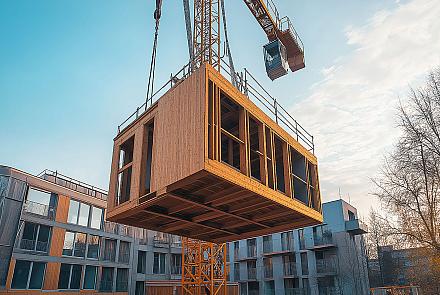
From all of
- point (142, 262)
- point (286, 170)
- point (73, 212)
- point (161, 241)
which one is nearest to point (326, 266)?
point (161, 241)

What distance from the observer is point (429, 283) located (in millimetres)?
28984

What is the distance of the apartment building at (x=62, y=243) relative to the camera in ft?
97.5

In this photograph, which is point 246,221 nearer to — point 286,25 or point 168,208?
point 168,208

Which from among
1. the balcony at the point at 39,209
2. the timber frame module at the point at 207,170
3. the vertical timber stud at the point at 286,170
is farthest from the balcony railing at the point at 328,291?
the vertical timber stud at the point at 286,170

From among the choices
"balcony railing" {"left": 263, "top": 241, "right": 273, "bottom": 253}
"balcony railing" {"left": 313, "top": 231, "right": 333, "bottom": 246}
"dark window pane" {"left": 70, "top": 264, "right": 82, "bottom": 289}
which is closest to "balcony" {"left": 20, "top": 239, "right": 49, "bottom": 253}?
"dark window pane" {"left": 70, "top": 264, "right": 82, "bottom": 289}

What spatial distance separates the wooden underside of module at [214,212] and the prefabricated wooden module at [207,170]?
37 mm

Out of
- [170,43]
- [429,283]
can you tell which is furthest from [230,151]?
[429,283]

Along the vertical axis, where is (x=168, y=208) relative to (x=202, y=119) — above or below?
below

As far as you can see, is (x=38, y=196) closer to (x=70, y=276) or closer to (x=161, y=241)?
(x=70, y=276)

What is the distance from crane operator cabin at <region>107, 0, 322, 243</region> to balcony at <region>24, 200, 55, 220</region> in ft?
67.7

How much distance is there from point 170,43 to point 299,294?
1409 inches

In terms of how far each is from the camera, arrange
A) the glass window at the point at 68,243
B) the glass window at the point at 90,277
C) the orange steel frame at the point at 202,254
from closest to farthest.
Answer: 1. the orange steel frame at the point at 202,254
2. the glass window at the point at 68,243
3. the glass window at the point at 90,277

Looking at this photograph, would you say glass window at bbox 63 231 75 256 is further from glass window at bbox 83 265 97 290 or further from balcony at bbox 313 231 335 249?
balcony at bbox 313 231 335 249

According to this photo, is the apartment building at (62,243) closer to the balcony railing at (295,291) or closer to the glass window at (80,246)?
the glass window at (80,246)
